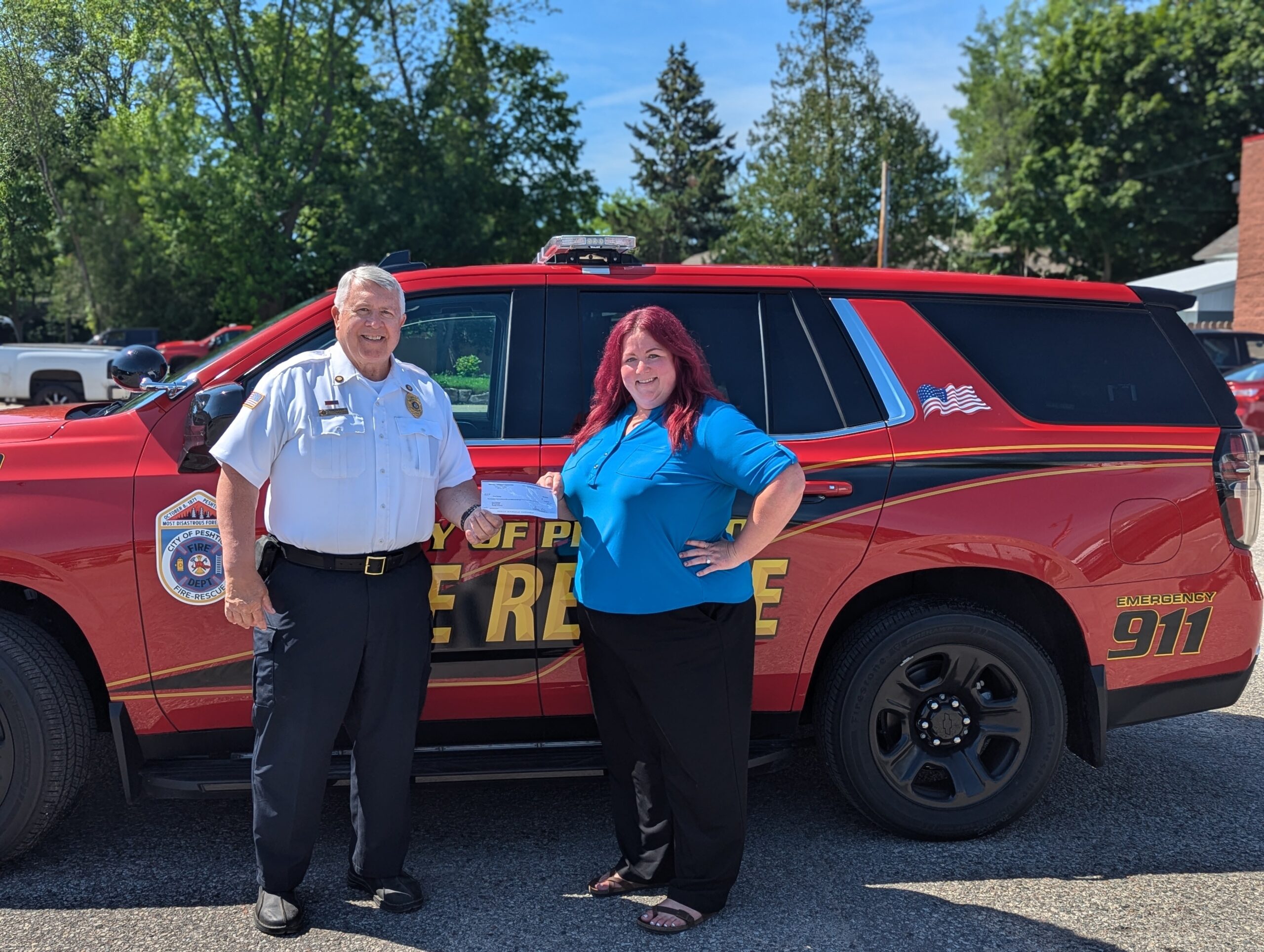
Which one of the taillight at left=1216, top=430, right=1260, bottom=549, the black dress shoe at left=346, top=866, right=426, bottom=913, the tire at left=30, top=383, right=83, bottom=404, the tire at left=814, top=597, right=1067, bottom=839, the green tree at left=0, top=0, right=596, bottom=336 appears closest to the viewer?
the black dress shoe at left=346, top=866, right=426, bottom=913

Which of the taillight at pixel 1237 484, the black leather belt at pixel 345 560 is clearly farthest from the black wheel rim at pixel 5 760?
the taillight at pixel 1237 484

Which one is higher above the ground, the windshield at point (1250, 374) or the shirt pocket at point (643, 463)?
the windshield at point (1250, 374)

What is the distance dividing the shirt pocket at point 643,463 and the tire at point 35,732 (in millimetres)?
1777

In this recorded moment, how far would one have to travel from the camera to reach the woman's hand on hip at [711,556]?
2.68 meters

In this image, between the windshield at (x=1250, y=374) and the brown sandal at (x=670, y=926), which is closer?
the brown sandal at (x=670, y=926)

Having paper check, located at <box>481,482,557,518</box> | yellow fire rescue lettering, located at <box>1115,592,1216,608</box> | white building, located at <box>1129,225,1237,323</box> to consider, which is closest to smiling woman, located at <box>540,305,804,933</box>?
paper check, located at <box>481,482,557,518</box>

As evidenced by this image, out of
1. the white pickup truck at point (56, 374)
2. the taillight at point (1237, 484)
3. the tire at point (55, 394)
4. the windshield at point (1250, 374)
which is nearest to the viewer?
the taillight at point (1237, 484)

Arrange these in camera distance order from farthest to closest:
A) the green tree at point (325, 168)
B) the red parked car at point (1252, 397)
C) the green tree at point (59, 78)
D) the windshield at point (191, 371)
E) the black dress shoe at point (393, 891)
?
the green tree at point (325, 168) < the red parked car at point (1252, 397) < the green tree at point (59, 78) < the windshield at point (191, 371) < the black dress shoe at point (393, 891)

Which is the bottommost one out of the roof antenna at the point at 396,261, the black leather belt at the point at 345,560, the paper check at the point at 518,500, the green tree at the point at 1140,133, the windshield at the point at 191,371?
the black leather belt at the point at 345,560

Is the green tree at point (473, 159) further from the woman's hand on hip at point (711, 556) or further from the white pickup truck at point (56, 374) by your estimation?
the woman's hand on hip at point (711, 556)

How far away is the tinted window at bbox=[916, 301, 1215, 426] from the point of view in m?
3.39

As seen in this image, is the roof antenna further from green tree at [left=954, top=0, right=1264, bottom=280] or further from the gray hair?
green tree at [left=954, top=0, right=1264, bottom=280]

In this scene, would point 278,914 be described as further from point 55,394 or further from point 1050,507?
point 55,394

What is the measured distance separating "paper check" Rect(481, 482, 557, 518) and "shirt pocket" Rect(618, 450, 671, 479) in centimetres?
21
